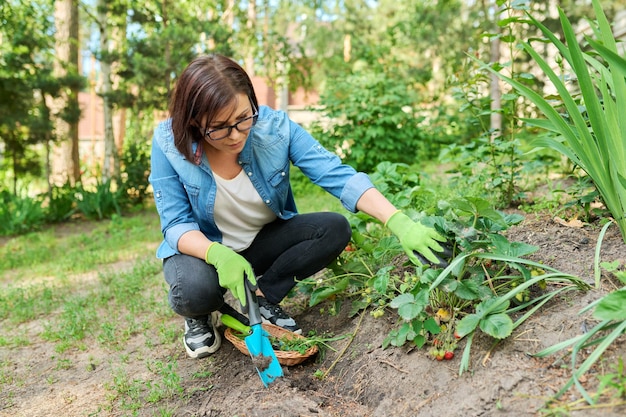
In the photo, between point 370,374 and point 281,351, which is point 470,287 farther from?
point 281,351

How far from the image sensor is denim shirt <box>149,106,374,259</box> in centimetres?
196

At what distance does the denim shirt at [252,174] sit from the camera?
1958 mm

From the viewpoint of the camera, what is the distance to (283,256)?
2.16 metres

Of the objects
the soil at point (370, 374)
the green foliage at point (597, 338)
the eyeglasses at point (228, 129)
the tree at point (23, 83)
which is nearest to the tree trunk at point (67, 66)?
the tree at point (23, 83)

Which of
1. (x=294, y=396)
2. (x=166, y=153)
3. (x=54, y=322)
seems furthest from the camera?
(x=54, y=322)

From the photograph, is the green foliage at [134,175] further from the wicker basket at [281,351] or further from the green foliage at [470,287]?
the green foliage at [470,287]

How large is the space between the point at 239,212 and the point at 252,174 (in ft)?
0.55

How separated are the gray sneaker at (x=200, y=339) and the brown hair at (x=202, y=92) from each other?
0.71 metres

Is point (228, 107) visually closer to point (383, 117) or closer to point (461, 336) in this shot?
point (461, 336)

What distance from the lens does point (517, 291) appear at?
145 cm

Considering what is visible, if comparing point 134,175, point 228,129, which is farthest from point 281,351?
point 134,175

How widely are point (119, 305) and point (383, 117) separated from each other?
380cm

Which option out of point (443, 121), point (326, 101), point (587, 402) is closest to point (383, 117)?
point (326, 101)

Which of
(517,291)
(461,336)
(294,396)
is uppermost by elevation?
(517,291)
